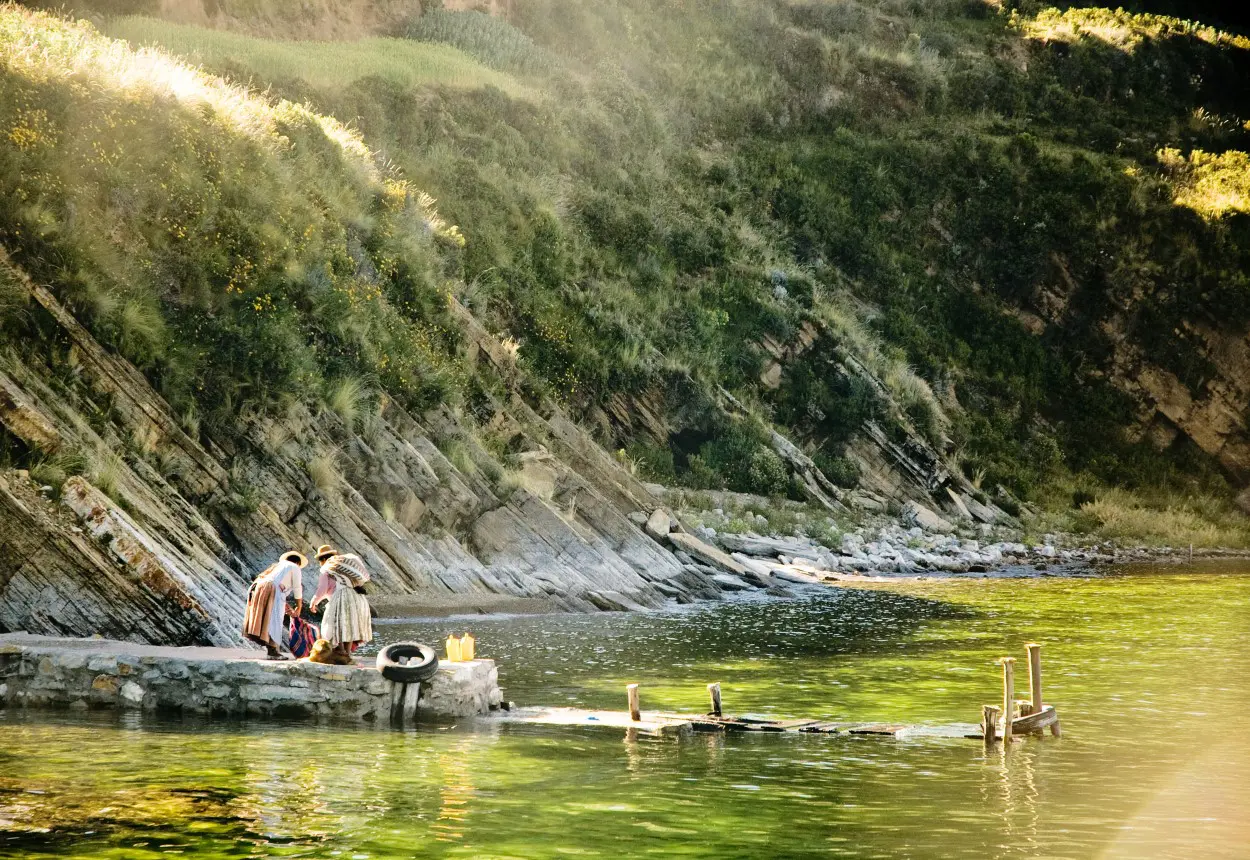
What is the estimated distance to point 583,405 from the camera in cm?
4281

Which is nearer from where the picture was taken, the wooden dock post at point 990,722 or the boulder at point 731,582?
the wooden dock post at point 990,722

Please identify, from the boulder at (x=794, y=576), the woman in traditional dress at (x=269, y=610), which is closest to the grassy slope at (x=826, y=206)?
the boulder at (x=794, y=576)

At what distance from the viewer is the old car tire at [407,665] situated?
674 inches

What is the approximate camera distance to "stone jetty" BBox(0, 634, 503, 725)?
17.1 metres

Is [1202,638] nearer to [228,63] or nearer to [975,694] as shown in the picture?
[975,694]

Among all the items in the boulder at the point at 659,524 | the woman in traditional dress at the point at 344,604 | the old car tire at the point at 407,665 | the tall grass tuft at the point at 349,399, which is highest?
the tall grass tuft at the point at 349,399

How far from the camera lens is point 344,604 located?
17.3 m

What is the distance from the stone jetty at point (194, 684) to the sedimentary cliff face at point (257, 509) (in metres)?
1.85

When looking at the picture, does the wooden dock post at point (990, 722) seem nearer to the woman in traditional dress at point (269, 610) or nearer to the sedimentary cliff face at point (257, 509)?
the woman in traditional dress at point (269, 610)

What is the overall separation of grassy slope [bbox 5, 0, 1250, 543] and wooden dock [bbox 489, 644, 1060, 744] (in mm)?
18701

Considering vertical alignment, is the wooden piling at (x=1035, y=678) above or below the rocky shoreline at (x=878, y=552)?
below

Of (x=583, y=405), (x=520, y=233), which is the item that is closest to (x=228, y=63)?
(x=520, y=233)

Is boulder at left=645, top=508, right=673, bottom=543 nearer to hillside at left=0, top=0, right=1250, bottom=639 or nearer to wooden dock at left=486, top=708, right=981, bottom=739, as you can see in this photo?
hillside at left=0, top=0, right=1250, bottom=639

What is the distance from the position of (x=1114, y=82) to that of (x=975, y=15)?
32.1 feet
